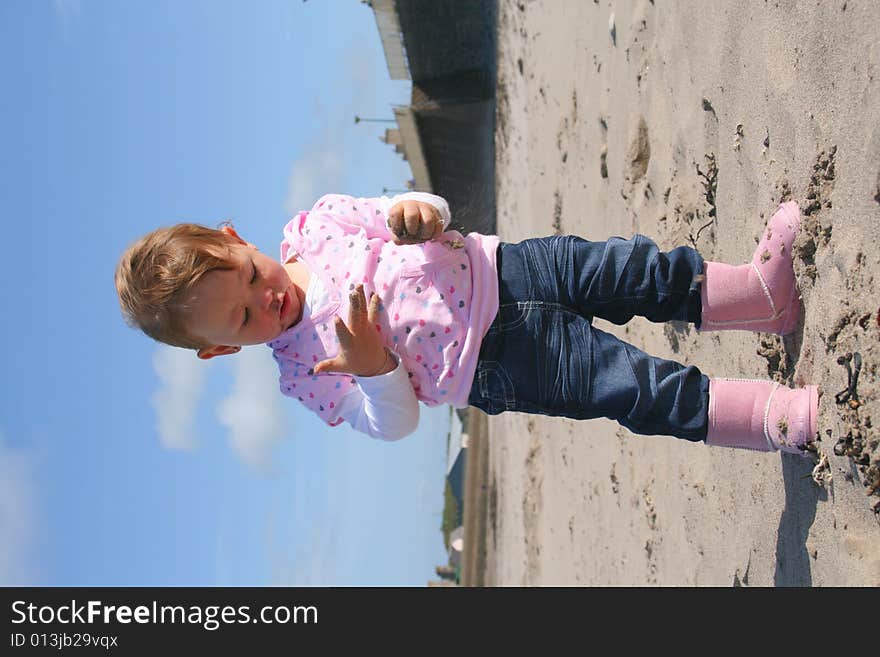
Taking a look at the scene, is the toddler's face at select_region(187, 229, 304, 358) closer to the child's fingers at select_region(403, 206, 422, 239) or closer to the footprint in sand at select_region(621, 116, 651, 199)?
the child's fingers at select_region(403, 206, 422, 239)

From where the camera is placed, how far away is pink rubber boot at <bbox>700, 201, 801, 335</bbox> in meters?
2.33

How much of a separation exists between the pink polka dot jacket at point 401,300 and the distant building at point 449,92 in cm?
614

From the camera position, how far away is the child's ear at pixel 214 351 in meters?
2.51

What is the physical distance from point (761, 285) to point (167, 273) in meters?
1.65

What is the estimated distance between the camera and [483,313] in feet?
7.85

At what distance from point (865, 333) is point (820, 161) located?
50cm

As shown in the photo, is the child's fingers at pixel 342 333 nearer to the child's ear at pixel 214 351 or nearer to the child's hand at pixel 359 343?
the child's hand at pixel 359 343

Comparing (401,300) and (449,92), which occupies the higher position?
(449,92)

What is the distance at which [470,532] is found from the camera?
1228cm

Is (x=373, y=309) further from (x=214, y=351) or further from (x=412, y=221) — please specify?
(x=214, y=351)

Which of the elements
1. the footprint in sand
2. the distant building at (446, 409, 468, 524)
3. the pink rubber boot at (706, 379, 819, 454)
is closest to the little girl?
the pink rubber boot at (706, 379, 819, 454)

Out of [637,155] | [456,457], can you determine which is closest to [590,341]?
[637,155]

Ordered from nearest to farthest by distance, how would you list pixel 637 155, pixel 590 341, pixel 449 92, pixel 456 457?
1. pixel 590 341
2. pixel 637 155
3. pixel 449 92
4. pixel 456 457
